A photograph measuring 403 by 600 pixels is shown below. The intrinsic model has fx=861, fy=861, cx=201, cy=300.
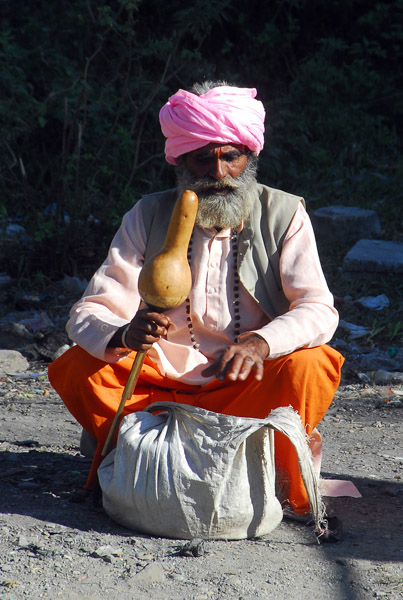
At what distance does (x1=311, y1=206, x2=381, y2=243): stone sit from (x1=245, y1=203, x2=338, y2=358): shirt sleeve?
4.46m

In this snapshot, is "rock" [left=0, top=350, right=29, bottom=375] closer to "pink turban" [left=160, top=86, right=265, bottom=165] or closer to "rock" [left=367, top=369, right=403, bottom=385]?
"rock" [left=367, top=369, right=403, bottom=385]

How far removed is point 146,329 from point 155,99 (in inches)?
232

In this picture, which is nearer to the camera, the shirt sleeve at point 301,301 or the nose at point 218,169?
the shirt sleeve at point 301,301

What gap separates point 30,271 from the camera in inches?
282

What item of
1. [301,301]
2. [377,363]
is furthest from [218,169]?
[377,363]

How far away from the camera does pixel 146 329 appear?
9.58ft

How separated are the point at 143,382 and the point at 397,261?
4.03m

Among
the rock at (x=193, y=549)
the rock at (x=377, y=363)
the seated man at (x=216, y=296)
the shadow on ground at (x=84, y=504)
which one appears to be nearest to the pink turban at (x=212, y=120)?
the seated man at (x=216, y=296)

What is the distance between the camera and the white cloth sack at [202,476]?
2877 millimetres

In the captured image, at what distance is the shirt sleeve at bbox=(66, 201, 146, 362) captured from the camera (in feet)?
10.5

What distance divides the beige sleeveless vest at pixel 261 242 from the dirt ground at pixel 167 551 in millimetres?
875

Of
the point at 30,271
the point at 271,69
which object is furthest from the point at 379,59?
the point at 30,271

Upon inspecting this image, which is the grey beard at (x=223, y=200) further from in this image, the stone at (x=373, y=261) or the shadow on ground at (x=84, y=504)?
the stone at (x=373, y=261)

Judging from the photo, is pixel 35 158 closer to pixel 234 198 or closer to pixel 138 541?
pixel 234 198
